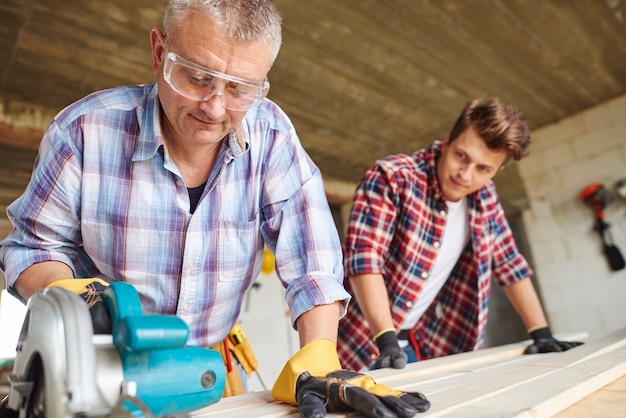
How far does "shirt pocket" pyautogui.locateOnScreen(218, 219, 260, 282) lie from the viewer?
1256mm

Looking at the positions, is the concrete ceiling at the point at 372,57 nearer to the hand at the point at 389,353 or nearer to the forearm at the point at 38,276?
the hand at the point at 389,353

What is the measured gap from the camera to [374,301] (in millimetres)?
1741

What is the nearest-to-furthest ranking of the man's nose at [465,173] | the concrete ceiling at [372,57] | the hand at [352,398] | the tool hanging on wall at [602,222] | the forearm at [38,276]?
1. the hand at [352,398]
2. the forearm at [38,276]
3. the man's nose at [465,173]
4. the concrete ceiling at [372,57]
5. the tool hanging on wall at [602,222]

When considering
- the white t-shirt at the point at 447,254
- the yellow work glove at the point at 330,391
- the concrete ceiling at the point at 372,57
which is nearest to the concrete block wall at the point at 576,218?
the concrete ceiling at the point at 372,57

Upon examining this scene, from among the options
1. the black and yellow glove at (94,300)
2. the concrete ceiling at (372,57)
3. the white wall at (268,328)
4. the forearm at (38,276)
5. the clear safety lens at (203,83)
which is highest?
the concrete ceiling at (372,57)

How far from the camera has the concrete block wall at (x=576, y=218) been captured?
4.56m

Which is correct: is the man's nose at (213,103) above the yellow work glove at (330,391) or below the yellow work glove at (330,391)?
above

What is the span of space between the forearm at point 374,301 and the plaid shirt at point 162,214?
0.58m

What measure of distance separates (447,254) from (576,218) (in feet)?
11.1

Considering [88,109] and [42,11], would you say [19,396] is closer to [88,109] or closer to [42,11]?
[88,109]

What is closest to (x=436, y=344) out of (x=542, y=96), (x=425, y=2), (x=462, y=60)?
(x=425, y=2)

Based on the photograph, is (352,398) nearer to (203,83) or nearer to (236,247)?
(236,247)

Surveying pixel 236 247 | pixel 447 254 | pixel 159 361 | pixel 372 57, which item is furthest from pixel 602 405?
pixel 372 57

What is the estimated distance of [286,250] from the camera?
121 centimetres
